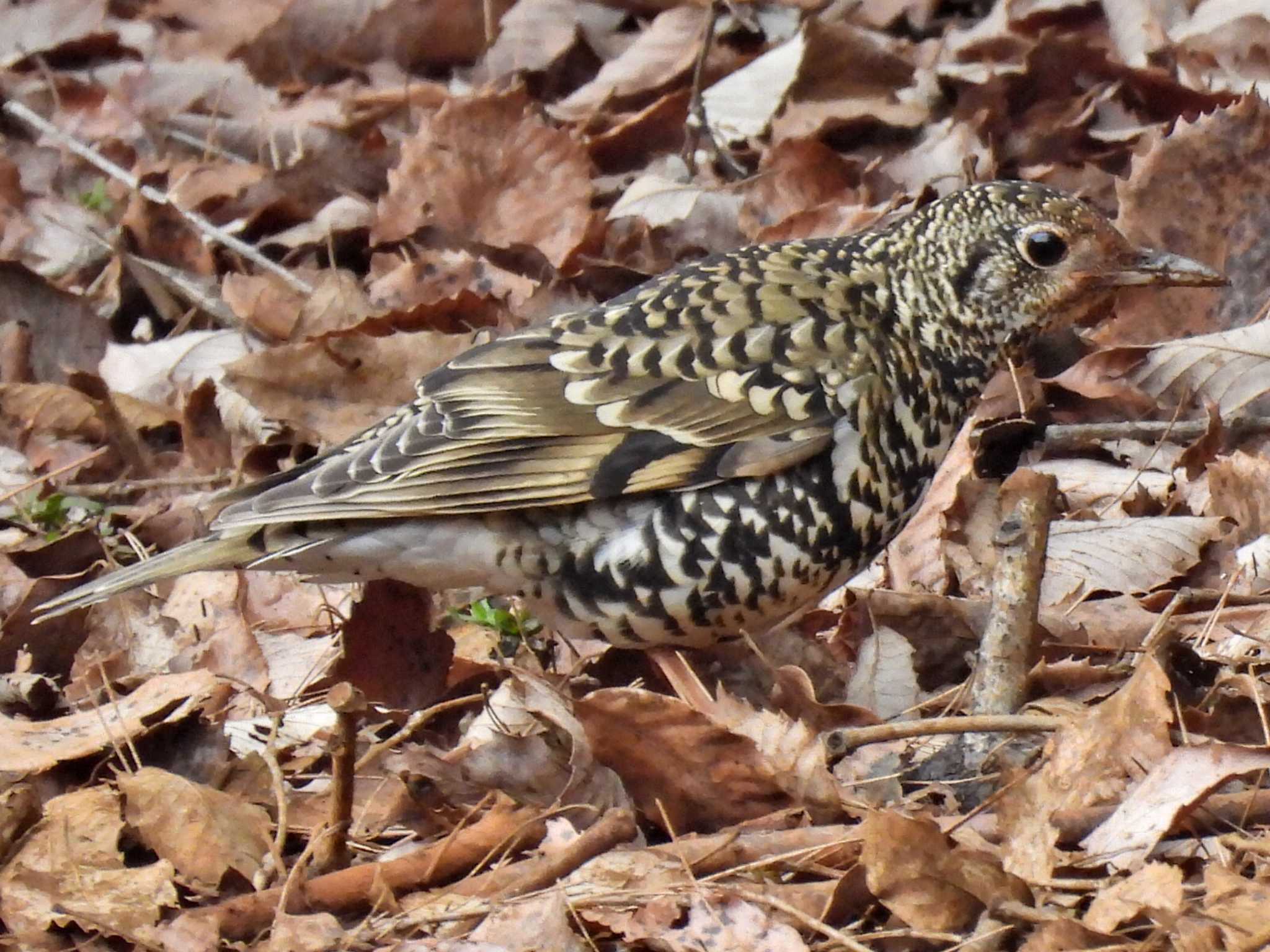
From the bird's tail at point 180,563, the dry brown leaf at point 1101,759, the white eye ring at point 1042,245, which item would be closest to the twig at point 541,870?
the dry brown leaf at point 1101,759

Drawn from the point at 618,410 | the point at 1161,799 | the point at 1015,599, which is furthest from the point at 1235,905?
the point at 618,410

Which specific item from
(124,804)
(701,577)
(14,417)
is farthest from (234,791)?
(14,417)

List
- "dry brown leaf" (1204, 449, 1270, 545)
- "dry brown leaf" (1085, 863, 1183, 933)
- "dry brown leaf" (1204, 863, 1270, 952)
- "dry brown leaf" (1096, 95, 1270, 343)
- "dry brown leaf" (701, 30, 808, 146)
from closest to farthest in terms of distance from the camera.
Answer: "dry brown leaf" (1204, 863, 1270, 952) → "dry brown leaf" (1085, 863, 1183, 933) → "dry brown leaf" (1204, 449, 1270, 545) → "dry brown leaf" (1096, 95, 1270, 343) → "dry brown leaf" (701, 30, 808, 146)

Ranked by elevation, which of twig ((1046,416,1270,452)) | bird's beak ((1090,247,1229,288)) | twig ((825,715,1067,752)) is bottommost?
twig ((1046,416,1270,452))

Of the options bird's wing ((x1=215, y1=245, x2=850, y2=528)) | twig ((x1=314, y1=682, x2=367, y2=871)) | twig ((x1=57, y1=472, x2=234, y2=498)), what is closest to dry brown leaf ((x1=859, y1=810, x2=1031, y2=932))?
twig ((x1=314, y1=682, x2=367, y2=871))

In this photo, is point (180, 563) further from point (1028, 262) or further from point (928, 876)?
point (1028, 262)

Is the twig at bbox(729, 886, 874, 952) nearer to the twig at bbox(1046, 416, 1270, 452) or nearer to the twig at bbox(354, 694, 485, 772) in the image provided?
the twig at bbox(354, 694, 485, 772)

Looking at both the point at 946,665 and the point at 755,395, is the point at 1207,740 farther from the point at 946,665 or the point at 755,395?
the point at 755,395
